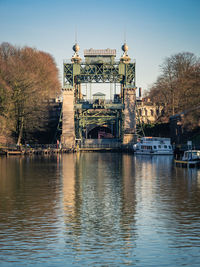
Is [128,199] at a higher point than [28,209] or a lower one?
Result: higher

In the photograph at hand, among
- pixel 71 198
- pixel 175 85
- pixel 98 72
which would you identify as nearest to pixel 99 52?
pixel 98 72

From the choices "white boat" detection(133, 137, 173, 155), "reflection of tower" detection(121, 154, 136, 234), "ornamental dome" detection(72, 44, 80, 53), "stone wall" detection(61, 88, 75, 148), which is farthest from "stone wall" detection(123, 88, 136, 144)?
"reflection of tower" detection(121, 154, 136, 234)

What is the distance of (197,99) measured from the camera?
85.4 m

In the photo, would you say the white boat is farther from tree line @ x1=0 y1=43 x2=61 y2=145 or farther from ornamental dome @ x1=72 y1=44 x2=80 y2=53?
ornamental dome @ x1=72 y1=44 x2=80 y2=53

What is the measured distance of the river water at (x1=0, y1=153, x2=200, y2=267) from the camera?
1881cm

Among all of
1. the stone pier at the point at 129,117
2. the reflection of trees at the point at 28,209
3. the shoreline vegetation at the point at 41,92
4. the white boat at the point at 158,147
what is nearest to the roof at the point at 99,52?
the stone pier at the point at 129,117

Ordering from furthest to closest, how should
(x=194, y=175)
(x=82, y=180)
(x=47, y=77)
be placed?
1. (x=47, y=77)
2. (x=194, y=175)
3. (x=82, y=180)

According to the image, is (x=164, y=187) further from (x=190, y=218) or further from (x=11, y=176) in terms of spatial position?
(x=11, y=176)

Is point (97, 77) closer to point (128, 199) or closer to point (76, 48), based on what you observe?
point (76, 48)

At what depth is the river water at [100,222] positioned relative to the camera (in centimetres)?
1881

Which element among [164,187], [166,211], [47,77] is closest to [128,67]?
[47,77]

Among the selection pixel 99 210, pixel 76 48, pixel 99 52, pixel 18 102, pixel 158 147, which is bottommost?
pixel 99 210

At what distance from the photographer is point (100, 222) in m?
25.1

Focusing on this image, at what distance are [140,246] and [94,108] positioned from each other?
87.2 m
